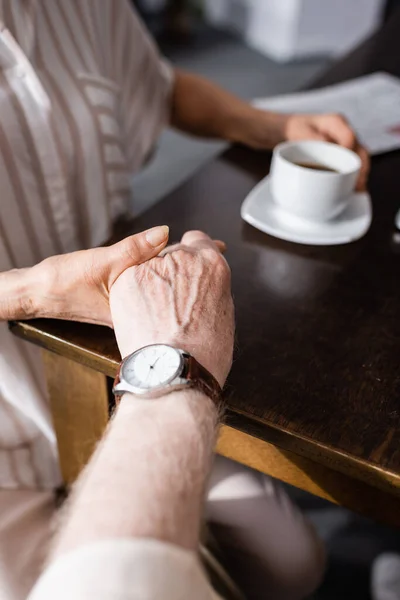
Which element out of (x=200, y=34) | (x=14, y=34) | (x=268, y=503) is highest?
(x=14, y=34)

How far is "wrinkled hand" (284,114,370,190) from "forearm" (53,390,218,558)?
19.6 inches

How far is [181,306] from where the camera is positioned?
0.56 meters

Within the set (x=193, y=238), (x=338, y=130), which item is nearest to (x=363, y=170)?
(x=338, y=130)

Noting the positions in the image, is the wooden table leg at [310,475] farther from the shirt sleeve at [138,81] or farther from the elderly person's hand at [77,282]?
the shirt sleeve at [138,81]

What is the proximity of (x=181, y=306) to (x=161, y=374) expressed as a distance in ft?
0.30

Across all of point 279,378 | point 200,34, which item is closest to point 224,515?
point 279,378

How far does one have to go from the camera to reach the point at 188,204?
0.81 meters

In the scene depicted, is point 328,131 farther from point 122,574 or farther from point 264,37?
point 264,37

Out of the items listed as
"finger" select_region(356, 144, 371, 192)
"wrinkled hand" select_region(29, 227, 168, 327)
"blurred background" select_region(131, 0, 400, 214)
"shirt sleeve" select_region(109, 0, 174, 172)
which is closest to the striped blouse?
"shirt sleeve" select_region(109, 0, 174, 172)

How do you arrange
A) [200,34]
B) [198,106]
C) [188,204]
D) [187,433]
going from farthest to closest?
[200,34]
[198,106]
[188,204]
[187,433]

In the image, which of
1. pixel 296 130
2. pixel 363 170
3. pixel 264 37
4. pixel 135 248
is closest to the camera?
pixel 135 248

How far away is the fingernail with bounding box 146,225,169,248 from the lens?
0.57 metres

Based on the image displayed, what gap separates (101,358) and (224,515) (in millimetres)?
308

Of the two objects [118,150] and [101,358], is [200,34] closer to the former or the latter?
[118,150]
